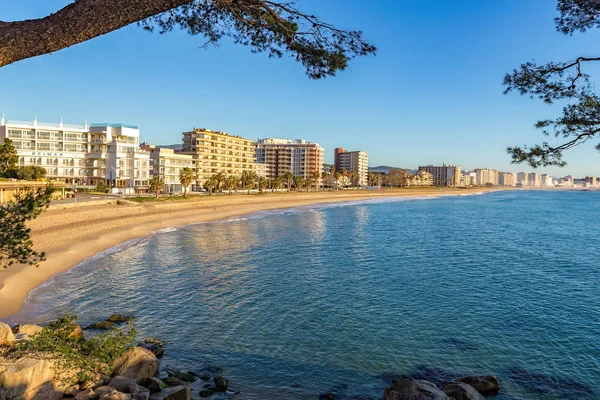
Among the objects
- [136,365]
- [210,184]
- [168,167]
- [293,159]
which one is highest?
[293,159]

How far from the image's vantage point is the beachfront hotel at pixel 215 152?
107 m

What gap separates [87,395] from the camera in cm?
853

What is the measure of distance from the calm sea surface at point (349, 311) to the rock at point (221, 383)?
38cm

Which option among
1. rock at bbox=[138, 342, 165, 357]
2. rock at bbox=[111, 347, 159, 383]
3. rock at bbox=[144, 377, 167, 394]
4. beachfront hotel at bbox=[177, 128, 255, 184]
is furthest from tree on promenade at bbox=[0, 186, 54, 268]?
beachfront hotel at bbox=[177, 128, 255, 184]

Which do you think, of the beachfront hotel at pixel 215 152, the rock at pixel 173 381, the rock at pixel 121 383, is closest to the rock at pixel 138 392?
the rock at pixel 121 383

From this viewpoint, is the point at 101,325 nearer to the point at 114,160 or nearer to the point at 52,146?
the point at 114,160

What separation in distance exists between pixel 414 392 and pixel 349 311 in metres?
8.87

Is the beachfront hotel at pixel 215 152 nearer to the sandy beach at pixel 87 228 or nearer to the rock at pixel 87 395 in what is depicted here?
the sandy beach at pixel 87 228

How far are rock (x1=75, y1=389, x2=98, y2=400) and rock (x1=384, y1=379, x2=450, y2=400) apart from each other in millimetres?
6290

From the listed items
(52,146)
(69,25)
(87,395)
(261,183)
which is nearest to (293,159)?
(261,183)

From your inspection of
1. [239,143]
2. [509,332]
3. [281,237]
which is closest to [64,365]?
[509,332]

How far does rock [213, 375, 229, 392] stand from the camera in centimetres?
1068

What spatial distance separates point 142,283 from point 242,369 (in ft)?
37.1

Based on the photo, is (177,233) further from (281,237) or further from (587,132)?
(587,132)
